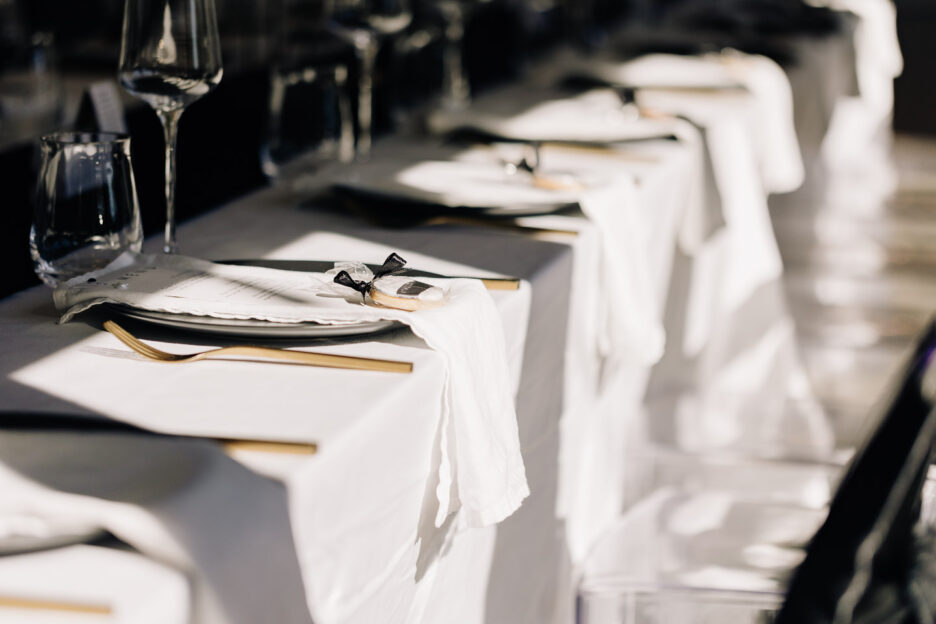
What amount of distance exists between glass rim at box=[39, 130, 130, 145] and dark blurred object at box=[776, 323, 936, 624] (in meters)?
0.75

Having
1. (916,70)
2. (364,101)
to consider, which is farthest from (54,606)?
(916,70)

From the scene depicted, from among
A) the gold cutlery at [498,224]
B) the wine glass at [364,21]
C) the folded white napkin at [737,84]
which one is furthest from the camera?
the folded white napkin at [737,84]

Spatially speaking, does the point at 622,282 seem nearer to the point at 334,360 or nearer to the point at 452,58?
the point at 334,360

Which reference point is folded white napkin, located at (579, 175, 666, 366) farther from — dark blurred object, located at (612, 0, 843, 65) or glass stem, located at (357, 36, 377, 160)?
dark blurred object, located at (612, 0, 843, 65)

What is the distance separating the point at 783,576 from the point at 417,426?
65 centimetres

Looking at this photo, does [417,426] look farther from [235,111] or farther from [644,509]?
[235,111]

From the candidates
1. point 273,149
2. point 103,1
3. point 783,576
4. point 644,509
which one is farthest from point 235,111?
point 103,1

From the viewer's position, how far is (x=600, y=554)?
1.40 meters

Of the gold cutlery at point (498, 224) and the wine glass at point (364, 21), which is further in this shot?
the wine glass at point (364, 21)

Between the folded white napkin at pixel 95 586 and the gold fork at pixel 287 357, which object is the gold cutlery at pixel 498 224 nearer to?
the gold fork at pixel 287 357

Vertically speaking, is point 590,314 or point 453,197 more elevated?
point 453,197

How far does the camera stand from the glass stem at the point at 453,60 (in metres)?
2.45

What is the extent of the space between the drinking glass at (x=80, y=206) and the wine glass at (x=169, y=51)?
4.3 inches

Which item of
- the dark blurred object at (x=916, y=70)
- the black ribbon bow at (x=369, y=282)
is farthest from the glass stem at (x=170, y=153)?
the dark blurred object at (x=916, y=70)
